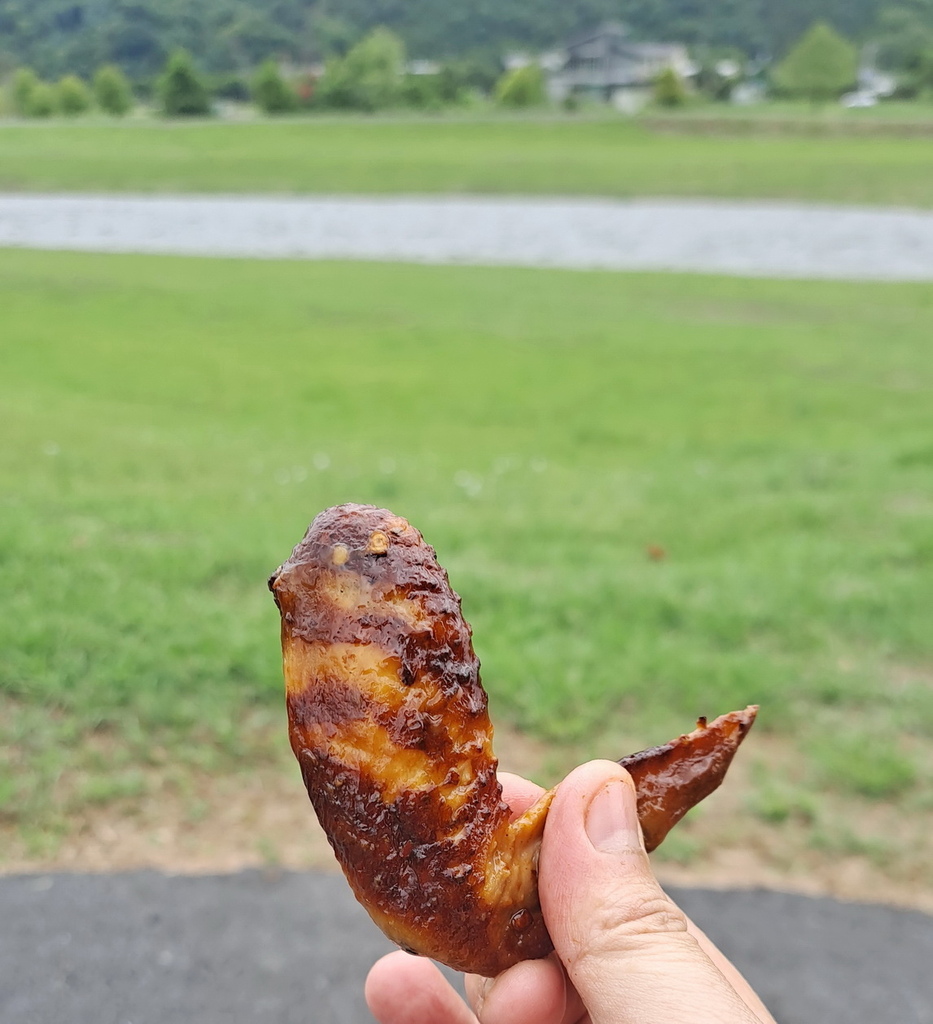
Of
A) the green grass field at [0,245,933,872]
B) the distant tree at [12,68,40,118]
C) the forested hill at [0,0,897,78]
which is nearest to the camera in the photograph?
the green grass field at [0,245,933,872]

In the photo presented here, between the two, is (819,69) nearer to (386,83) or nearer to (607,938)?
(386,83)

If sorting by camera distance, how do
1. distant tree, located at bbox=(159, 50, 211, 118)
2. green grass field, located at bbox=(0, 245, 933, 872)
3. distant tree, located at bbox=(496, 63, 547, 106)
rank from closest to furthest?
green grass field, located at bbox=(0, 245, 933, 872) < distant tree, located at bbox=(159, 50, 211, 118) < distant tree, located at bbox=(496, 63, 547, 106)

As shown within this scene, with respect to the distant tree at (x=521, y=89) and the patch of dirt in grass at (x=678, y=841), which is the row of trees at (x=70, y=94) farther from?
the distant tree at (x=521, y=89)

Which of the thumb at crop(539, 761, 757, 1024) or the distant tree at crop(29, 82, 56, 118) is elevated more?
the thumb at crop(539, 761, 757, 1024)

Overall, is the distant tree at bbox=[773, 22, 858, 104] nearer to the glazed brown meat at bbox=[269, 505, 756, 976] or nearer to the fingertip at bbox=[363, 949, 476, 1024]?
the fingertip at bbox=[363, 949, 476, 1024]

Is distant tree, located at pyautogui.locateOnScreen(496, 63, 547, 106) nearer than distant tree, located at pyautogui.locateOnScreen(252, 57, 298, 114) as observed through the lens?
No

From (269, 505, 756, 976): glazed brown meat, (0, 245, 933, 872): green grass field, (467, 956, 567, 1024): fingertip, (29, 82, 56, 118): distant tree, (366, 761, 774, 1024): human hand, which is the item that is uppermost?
(269, 505, 756, 976): glazed brown meat

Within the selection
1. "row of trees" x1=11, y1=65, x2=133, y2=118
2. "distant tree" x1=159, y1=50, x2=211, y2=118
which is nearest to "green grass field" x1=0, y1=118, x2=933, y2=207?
"row of trees" x1=11, y1=65, x2=133, y2=118
